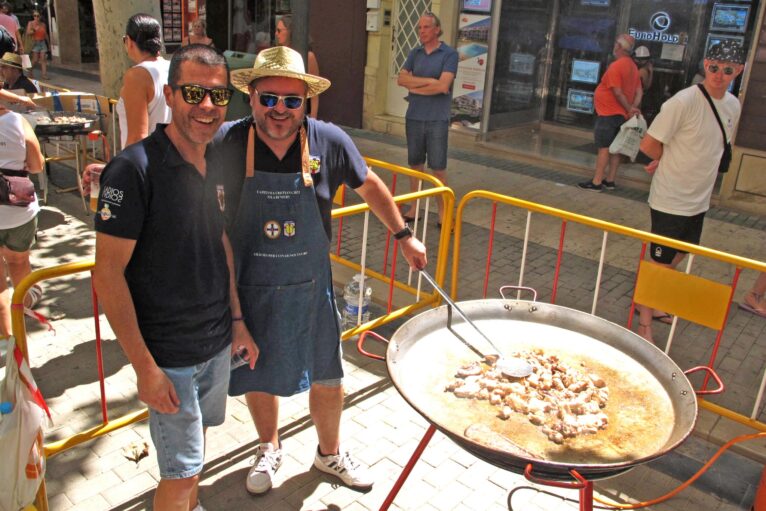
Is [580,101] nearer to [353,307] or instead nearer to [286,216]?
[353,307]

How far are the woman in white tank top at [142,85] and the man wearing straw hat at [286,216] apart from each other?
1.49 metres

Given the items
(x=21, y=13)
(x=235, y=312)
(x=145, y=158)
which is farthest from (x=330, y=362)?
(x=21, y=13)

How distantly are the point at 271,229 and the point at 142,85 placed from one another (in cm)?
204

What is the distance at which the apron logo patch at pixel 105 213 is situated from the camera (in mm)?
2377

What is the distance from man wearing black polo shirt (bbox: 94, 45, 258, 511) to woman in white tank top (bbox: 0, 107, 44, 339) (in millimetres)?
2570

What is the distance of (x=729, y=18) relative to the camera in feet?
34.3

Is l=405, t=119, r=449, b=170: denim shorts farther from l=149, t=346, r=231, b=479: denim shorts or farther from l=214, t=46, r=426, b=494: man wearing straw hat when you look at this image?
l=149, t=346, r=231, b=479: denim shorts

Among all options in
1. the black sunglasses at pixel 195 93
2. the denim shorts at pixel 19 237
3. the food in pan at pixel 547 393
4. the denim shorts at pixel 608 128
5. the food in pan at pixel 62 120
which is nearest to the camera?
the black sunglasses at pixel 195 93

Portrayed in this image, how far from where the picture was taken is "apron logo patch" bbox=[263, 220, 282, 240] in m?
3.07

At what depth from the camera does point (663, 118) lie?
512 cm

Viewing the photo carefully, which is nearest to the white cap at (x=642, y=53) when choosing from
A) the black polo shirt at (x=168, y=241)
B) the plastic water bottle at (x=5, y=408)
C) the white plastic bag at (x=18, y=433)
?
the black polo shirt at (x=168, y=241)

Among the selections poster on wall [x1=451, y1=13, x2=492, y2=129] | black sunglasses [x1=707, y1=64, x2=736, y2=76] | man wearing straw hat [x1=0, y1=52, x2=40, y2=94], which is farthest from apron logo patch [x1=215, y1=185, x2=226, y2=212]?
poster on wall [x1=451, y1=13, x2=492, y2=129]

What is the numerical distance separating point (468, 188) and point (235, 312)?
22.8 ft

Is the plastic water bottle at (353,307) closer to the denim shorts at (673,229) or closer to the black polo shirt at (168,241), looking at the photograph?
the denim shorts at (673,229)
